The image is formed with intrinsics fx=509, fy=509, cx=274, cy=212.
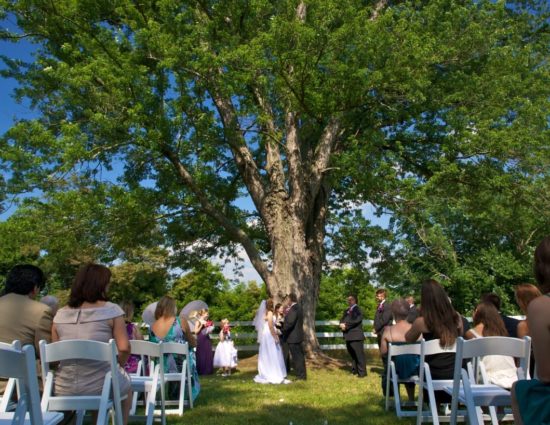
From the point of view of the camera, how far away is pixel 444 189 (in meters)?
13.7

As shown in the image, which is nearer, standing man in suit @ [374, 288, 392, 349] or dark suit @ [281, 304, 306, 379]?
dark suit @ [281, 304, 306, 379]

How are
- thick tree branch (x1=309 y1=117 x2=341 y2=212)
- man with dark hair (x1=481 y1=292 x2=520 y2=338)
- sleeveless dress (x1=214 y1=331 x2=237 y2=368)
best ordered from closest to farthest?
man with dark hair (x1=481 y1=292 x2=520 y2=338)
sleeveless dress (x1=214 y1=331 x2=237 y2=368)
thick tree branch (x1=309 y1=117 x2=341 y2=212)

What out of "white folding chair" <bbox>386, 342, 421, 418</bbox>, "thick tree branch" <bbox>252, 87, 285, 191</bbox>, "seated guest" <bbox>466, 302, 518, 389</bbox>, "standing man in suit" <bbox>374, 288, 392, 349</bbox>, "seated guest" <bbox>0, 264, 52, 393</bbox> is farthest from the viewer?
"thick tree branch" <bbox>252, 87, 285, 191</bbox>

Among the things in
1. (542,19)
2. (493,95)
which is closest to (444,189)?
(493,95)

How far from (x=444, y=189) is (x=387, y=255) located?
2879mm

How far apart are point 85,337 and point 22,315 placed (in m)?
0.79

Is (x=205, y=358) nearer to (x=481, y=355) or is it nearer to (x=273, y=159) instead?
(x=273, y=159)

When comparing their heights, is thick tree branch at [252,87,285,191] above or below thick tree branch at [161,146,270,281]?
above

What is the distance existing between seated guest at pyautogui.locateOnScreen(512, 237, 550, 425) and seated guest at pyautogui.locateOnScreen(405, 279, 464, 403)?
2.40 m

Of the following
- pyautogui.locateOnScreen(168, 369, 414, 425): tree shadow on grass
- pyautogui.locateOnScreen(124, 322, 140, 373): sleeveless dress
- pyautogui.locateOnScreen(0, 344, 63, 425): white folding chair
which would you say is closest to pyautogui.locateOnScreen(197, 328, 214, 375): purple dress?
pyautogui.locateOnScreen(168, 369, 414, 425): tree shadow on grass

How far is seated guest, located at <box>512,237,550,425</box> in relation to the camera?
107 inches

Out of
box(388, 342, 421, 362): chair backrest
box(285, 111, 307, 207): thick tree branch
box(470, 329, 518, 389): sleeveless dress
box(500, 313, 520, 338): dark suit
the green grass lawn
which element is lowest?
the green grass lawn

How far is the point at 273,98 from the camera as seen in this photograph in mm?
11523

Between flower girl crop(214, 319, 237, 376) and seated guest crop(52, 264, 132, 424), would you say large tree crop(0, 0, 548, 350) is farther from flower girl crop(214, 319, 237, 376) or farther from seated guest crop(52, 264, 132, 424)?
seated guest crop(52, 264, 132, 424)
